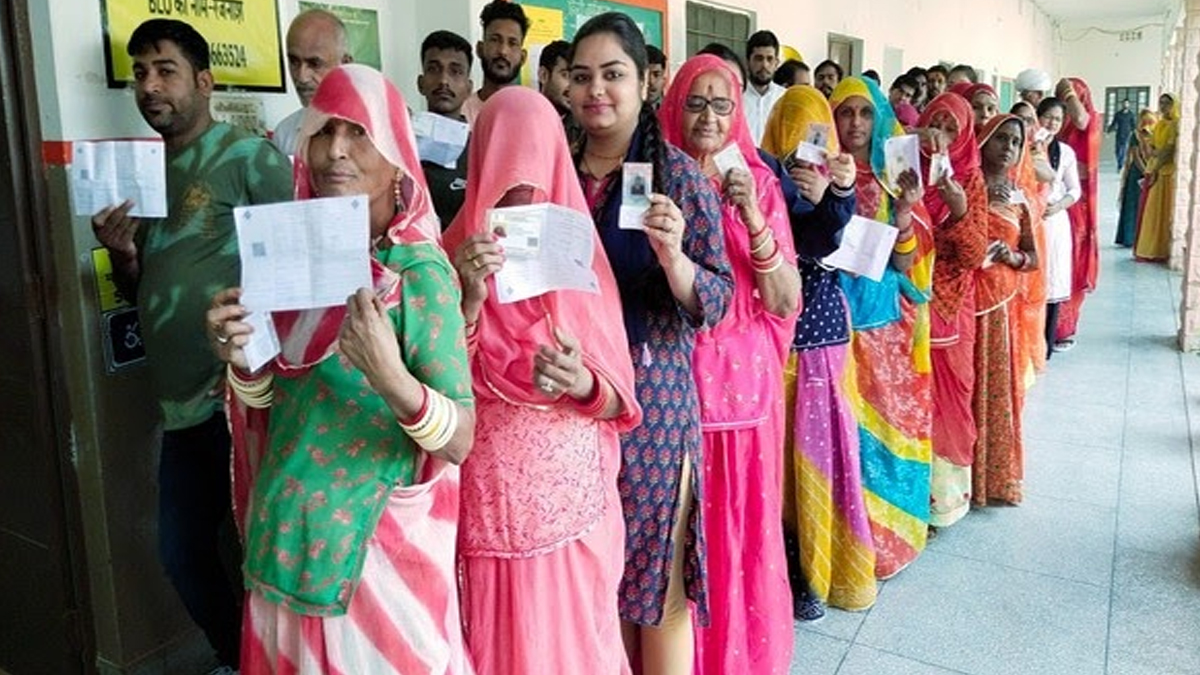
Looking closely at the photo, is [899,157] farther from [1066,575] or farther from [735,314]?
[1066,575]

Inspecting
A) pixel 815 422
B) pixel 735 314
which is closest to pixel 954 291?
pixel 815 422

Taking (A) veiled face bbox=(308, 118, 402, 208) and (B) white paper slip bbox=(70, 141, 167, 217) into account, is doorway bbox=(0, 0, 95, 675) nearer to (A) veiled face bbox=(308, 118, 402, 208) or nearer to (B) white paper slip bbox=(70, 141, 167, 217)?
(B) white paper slip bbox=(70, 141, 167, 217)

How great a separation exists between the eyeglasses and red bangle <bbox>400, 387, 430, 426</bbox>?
105 cm

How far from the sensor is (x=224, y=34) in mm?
2527

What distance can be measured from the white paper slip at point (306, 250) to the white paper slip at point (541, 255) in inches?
11.3

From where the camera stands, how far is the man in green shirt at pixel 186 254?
2.18m

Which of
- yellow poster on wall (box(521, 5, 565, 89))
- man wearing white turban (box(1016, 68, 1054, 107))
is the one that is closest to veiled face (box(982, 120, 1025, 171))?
yellow poster on wall (box(521, 5, 565, 89))

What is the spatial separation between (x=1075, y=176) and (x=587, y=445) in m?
4.83

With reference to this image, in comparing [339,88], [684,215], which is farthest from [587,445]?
[339,88]

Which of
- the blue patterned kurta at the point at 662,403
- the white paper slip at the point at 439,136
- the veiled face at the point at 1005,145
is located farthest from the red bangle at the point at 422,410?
the veiled face at the point at 1005,145

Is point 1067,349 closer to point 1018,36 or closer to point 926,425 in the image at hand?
point 926,425

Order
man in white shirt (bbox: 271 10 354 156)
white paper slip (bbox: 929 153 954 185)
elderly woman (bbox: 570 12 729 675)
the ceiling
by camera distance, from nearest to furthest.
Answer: elderly woman (bbox: 570 12 729 675), man in white shirt (bbox: 271 10 354 156), white paper slip (bbox: 929 153 954 185), the ceiling

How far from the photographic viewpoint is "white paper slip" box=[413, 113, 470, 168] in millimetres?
2488

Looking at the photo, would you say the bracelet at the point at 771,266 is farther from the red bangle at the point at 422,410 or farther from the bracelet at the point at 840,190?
the red bangle at the point at 422,410
